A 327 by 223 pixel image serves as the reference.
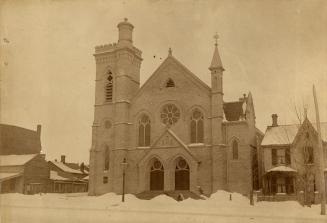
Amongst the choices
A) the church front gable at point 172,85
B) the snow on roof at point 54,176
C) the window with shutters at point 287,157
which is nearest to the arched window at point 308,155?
the window with shutters at point 287,157

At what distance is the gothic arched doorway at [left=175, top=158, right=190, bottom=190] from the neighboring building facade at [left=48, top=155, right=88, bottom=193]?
5590mm

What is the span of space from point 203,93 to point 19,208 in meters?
12.3

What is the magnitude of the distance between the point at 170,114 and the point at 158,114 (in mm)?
749

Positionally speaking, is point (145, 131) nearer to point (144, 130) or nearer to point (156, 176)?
point (144, 130)

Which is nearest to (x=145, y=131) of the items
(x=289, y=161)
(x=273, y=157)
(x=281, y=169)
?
(x=273, y=157)

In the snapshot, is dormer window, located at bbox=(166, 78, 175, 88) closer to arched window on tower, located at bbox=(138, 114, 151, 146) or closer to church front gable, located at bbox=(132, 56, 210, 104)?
church front gable, located at bbox=(132, 56, 210, 104)

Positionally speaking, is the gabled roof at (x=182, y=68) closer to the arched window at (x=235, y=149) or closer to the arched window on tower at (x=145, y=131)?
the arched window on tower at (x=145, y=131)

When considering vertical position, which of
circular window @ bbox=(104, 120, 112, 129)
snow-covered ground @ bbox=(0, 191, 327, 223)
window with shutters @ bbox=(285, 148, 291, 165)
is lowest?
snow-covered ground @ bbox=(0, 191, 327, 223)

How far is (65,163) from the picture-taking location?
20.3 meters

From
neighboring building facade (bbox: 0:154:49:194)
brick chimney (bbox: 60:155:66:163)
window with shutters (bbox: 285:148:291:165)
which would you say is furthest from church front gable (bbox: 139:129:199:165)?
neighboring building facade (bbox: 0:154:49:194)

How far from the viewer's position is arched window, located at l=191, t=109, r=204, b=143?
934 inches

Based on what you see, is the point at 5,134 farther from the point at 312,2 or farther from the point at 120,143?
the point at 312,2

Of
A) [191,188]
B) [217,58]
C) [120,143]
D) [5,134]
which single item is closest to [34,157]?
[5,134]

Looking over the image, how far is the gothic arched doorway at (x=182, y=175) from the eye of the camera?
23578mm
